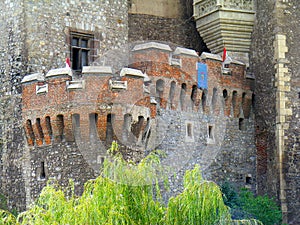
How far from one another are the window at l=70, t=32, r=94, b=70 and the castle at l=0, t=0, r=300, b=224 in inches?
1.7

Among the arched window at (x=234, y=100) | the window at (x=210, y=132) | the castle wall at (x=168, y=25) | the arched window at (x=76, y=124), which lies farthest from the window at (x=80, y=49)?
the arched window at (x=234, y=100)

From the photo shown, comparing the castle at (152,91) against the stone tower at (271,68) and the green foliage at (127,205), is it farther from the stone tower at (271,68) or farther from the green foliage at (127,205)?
the green foliage at (127,205)

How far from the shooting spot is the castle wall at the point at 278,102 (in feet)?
110

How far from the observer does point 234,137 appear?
113 ft

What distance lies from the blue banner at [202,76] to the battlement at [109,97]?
0.39 m

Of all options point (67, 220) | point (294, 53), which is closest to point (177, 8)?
point (294, 53)

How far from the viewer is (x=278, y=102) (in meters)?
33.9

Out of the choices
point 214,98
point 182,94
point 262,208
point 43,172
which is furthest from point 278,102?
point 43,172

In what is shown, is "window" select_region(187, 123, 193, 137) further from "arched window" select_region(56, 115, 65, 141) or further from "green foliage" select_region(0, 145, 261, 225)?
"green foliage" select_region(0, 145, 261, 225)

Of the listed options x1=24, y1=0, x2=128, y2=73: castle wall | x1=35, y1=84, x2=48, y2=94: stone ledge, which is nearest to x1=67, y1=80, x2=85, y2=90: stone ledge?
x1=35, y1=84, x2=48, y2=94: stone ledge

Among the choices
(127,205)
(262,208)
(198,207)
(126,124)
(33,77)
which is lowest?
(262,208)

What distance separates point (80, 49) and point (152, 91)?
2964 mm

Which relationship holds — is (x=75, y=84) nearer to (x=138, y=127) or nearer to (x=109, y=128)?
(x=109, y=128)

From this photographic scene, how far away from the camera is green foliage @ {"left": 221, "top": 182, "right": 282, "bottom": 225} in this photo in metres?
32.6
